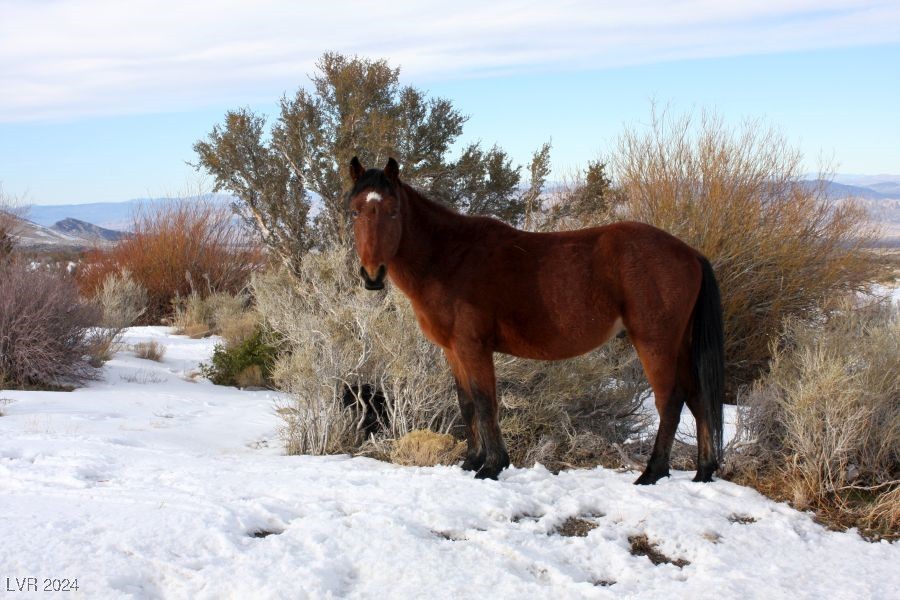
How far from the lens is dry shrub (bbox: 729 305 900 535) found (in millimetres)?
4461

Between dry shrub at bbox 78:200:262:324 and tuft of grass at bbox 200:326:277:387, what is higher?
dry shrub at bbox 78:200:262:324

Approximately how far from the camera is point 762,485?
4719mm

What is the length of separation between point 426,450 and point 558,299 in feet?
4.99

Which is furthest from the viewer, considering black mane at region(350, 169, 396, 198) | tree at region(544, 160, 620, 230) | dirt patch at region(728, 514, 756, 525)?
tree at region(544, 160, 620, 230)

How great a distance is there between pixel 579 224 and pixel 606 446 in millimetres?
4739

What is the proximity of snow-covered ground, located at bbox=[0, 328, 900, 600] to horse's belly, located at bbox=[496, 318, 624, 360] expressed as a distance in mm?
822

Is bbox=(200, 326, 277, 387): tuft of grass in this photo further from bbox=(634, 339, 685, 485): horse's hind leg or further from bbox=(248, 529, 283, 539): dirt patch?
bbox=(634, 339, 685, 485): horse's hind leg

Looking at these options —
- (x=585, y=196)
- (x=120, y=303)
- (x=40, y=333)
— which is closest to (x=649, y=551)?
(x=40, y=333)

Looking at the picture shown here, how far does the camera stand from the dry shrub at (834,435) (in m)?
4.46

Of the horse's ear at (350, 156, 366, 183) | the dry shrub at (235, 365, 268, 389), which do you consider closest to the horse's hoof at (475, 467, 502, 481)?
the horse's ear at (350, 156, 366, 183)

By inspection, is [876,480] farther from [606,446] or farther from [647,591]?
[647,591]

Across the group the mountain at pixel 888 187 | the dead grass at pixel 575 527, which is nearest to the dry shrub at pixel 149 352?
the dead grass at pixel 575 527

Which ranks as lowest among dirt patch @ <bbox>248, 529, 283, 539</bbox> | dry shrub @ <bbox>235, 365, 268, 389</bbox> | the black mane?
dry shrub @ <bbox>235, 365, 268, 389</bbox>

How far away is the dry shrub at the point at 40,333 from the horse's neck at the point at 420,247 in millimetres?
5294
